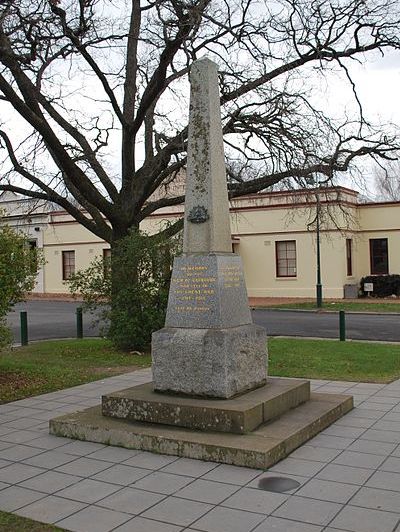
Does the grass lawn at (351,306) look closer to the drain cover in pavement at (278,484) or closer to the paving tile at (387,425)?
the paving tile at (387,425)

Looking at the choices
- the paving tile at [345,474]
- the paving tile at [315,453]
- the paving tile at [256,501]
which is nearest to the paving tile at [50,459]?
the paving tile at [256,501]

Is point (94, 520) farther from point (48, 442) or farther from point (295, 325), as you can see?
point (295, 325)

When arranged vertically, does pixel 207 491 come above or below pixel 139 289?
A: below

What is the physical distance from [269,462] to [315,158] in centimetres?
1139

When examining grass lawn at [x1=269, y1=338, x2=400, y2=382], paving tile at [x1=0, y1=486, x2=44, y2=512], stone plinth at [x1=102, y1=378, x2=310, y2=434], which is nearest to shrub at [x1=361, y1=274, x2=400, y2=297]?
grass lawn at [x1=269, y1=338, x2=400, y2=382]

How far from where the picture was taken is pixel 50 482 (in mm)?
5562

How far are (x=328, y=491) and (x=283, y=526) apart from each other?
2.72 ft

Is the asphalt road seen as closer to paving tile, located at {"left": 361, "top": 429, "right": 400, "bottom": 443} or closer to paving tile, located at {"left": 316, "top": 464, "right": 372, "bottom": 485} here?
paving tile, located at {"left": 361, "top": 429, "right": 400, "bottom": 443}

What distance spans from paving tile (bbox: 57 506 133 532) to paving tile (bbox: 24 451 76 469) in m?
1.28

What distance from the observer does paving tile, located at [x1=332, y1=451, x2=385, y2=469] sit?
19.3ft

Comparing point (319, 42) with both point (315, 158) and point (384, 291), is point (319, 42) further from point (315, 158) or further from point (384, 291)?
point (384, 291)

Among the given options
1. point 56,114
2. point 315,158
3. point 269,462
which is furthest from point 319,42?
point 269,462

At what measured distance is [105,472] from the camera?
228 inches

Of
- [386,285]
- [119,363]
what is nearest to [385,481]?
[119,363]
